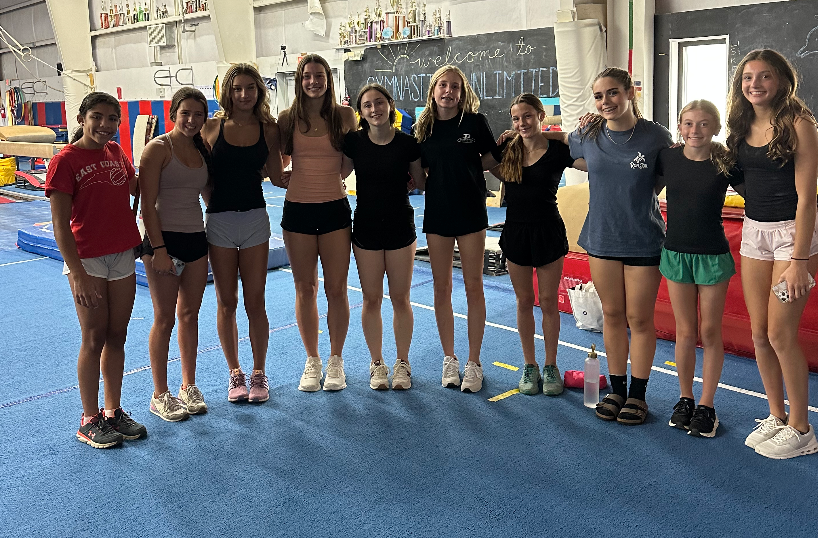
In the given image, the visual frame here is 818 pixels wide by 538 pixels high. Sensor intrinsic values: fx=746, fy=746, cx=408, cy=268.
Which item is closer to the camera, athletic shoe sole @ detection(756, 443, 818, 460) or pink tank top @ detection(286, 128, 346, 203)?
athletic shoe sole @ detection(756, 443, 818, 460)

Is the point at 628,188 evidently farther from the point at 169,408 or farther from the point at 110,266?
the point at 169,408

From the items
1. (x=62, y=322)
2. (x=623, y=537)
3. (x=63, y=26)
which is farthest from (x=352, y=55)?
(x=623, y=537)

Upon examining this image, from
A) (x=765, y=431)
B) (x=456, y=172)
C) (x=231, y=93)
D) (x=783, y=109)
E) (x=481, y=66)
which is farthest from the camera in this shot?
(x=481, y=66)

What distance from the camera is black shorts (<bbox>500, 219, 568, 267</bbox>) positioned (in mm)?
3512

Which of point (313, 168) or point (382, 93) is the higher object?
point (382, 93)

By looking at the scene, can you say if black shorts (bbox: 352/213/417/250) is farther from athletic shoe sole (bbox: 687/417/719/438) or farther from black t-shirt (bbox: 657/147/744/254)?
athletic shoe sole (bbox: 687/417/719/438)

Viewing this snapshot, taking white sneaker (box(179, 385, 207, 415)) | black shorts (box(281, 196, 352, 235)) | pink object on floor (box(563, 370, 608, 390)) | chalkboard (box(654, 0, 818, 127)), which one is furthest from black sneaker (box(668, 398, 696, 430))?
chalkboard (box(654, 0, 818, 127))

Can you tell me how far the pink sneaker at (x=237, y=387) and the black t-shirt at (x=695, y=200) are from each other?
2163 mm

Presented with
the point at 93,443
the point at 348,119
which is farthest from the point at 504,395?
the point at 93,443

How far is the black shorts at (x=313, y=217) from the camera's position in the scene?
3.62m

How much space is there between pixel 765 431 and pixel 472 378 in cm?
137

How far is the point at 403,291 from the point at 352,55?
33.0 ft

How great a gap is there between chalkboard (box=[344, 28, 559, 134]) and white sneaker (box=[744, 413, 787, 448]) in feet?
25.0

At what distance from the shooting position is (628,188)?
3156 millimetres
